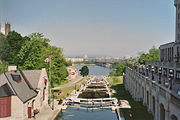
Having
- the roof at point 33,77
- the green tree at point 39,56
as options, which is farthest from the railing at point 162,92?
the green tree at point 39,56

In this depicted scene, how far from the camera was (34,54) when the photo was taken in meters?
37.4

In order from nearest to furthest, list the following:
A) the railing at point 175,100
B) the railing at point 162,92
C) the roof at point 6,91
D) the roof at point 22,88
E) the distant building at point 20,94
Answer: the railing at point 175,100, the railing at point 162,92, the roof at point 6,91, the distant building at point 20,94, the roof at point 22,88

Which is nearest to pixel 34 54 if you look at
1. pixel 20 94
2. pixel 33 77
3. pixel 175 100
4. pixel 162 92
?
pixel 33 77

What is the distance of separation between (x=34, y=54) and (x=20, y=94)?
14.8 metres

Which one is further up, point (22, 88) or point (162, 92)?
point (162, 92)

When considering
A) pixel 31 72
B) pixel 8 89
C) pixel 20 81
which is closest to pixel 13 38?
pixel 31 72

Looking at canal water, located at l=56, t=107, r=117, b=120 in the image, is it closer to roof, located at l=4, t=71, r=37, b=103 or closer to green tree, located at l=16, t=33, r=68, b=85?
roof, located at l=4, t=71, r=37, b=103

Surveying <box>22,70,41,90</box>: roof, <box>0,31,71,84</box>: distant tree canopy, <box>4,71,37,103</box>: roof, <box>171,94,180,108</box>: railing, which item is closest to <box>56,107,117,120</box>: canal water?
<box>4,71,37,103</box>: roof

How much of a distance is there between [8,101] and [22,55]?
676 inches

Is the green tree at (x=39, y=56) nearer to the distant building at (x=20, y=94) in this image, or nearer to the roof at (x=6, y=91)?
the distant building at (x=20, y=94)

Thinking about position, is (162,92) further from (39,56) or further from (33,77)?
(39,56)

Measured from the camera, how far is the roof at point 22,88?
77.8 ft

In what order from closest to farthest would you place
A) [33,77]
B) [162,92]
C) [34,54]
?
[162,92] → [33,77] → [34,54]

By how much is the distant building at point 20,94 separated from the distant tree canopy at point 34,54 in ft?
15.9
